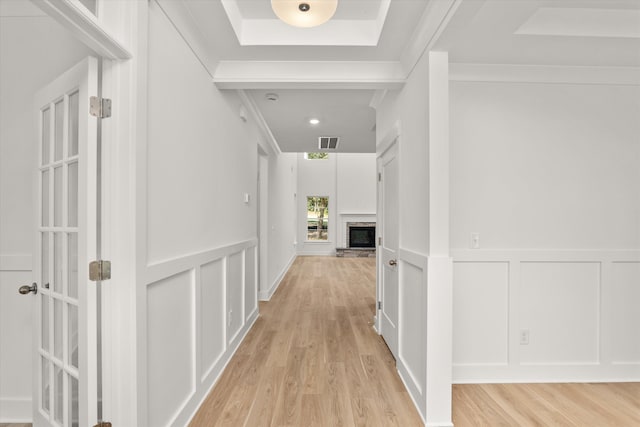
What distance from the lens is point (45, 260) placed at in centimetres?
166

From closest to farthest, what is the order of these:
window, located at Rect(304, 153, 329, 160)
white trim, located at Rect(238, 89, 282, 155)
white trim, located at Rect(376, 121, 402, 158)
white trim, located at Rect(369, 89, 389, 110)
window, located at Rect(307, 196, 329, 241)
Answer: white trim, located at Rect(376, 121, 402, 158), white trim, located at Rect(369, 89, 389, 110), white trim, located at Rect(238, 89, 282, 155), window, located at Rect(304, 153, 329, 160), window, located at Rect(307, 196, 329, 241)

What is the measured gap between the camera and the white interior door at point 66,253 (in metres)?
1.37

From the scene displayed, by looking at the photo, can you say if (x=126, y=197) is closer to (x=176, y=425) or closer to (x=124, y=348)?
(x=124, y=348)

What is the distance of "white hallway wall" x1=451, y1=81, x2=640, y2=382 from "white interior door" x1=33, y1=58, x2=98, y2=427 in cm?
228

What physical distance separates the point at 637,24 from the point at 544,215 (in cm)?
132

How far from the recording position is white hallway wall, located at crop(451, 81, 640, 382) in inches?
97.3

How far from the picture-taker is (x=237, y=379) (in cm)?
252

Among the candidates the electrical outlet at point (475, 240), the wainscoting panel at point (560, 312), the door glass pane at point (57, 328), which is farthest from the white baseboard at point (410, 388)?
the door glass pane at point (57, 328)

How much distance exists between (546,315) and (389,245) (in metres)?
1.36

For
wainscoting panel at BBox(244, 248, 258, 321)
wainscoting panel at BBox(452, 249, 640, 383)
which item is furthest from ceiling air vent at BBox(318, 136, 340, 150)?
wainscoting panel at BBox(452, 249, 640, 383)

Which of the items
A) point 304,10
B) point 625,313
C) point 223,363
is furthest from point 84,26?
point 625,313

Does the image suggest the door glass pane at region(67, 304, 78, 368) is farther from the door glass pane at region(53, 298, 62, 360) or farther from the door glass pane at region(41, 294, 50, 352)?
the door glass pane at region(41, 294, 50, 352)

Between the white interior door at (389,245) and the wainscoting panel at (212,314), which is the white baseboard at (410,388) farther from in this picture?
the wainscoting panel at (212,314)

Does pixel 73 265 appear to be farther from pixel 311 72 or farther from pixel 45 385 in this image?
pixel 311 72
